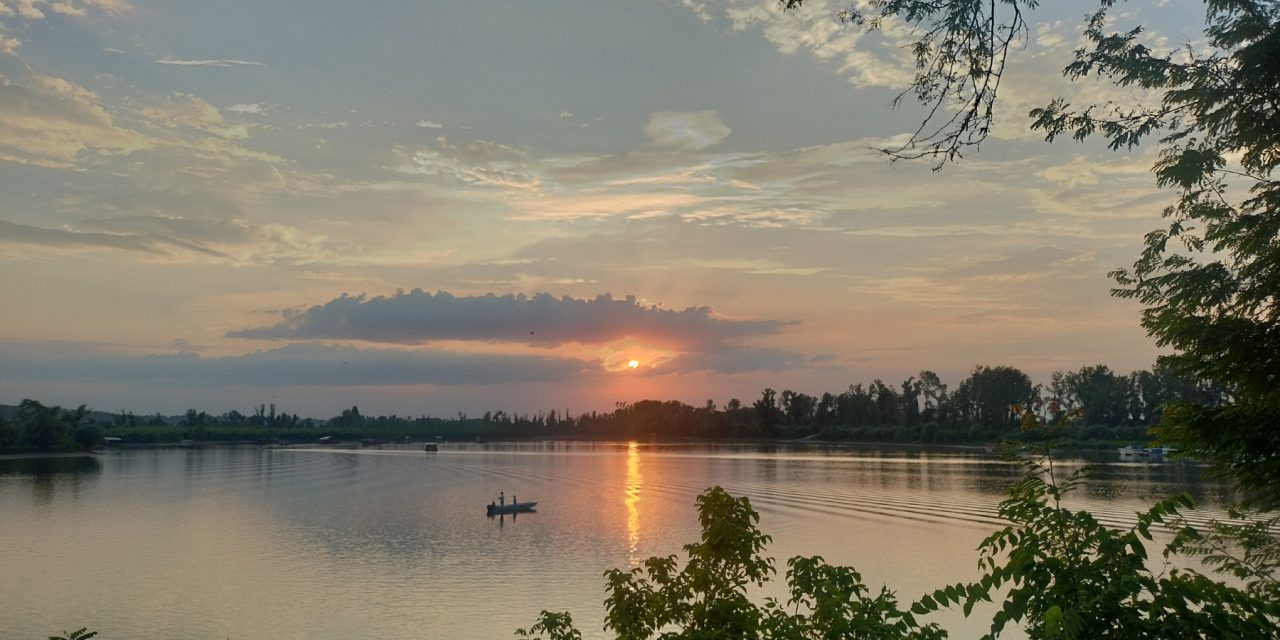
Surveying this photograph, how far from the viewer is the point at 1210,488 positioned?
60.6 meters

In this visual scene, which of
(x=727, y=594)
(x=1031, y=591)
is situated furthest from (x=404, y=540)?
(x=1031, y=591)

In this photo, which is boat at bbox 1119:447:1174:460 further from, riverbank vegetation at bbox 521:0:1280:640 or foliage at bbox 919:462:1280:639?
foliage at bbox 919:462:1280:639

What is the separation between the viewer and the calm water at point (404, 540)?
26.4 metres

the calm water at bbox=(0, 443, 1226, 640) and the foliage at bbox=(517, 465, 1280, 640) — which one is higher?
the foliage at bbox=(517, 465, 1280, 640)

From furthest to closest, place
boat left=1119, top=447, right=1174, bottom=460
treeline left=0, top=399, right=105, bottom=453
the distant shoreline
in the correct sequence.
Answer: treeline left=0, top=399, right=105, bottom=453
the distant shoreline
boat left=1119, top=447, right=1174, bottom=460

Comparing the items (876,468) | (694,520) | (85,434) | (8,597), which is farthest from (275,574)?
(85,434)

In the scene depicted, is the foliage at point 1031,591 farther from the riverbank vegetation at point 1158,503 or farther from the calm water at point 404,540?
the calm water at point 404,540

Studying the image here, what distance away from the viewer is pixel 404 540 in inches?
1615

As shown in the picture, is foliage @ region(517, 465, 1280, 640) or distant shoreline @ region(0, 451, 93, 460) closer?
foliage @ region(517, 465, 1280, 640)

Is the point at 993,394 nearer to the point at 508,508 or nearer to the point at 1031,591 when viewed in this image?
the point at 508,508

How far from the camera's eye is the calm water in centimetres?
2642

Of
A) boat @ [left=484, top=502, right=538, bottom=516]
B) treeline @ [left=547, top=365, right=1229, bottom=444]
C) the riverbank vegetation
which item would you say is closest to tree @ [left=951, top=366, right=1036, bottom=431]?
treeline @ [left=547, top=365, right=1229, bottom=444]

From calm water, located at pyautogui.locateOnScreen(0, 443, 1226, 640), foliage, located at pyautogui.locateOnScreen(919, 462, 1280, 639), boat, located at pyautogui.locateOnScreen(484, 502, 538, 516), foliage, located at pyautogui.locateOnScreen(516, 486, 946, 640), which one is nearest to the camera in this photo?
foliage, located at pyautogui.locateOnScreen(919, 462, 1280, 639)

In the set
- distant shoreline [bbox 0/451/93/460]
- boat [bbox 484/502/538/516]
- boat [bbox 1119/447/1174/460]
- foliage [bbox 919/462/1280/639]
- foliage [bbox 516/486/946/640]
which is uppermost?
foliage [bbox 919/462/1280/639]
